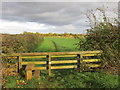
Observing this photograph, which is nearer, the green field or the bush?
the bush

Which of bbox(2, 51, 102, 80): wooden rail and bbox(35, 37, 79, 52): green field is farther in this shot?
bbox(35, 37, 79, 52): green field

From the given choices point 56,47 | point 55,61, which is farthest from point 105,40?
point 56,47

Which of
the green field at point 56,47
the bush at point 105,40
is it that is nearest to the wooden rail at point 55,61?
the bush at point 105,40

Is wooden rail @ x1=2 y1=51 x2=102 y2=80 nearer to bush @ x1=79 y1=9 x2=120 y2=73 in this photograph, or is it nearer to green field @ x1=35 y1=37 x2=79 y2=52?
bush @ x1=79 y1=9 x2=120 y2=73

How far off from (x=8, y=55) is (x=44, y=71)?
6.57ft

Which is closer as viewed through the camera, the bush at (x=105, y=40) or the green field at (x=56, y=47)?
the bush at (x=105, y=40)

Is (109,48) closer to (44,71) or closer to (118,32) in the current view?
(118,32)

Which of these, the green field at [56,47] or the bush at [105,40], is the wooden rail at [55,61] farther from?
the green field at [56,47]

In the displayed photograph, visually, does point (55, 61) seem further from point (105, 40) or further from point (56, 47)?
point (56, 47)

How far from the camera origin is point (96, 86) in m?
5.35

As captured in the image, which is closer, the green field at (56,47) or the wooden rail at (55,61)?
the wooden rail at (55,61)

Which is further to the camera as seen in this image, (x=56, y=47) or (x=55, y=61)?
(x=56, y=47)

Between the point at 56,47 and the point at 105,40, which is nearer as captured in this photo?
the point at 105,40

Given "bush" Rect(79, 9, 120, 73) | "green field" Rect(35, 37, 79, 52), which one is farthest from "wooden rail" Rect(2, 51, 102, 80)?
"green field" Rect(35, 37, 79, 52)
